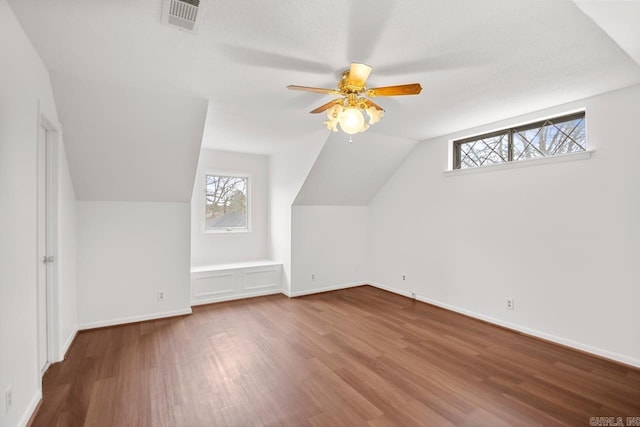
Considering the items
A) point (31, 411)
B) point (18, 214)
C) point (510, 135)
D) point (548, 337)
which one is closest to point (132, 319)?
point (31, 411)

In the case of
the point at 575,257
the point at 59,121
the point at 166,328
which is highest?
the point at 59,121

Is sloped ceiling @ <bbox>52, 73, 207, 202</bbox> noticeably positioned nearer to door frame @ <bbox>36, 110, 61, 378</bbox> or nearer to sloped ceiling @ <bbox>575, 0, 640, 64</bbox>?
door frame @ <bbox>36, 110, 61, 378</bbox>

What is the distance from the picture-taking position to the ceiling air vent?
1586 mm

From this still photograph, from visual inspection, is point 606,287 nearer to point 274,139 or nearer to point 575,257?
point 575,257

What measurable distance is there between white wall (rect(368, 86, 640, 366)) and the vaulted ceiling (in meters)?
0.69

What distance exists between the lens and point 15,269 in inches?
69.0

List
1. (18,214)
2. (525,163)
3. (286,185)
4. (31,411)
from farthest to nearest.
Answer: (286,185) → (525,163) → (31,411) → (18,214)

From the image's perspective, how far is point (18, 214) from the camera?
1.80m

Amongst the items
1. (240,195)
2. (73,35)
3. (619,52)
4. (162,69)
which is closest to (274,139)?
(240,195)

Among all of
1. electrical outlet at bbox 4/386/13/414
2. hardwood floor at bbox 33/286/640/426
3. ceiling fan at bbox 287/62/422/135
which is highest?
ceiling fan at bbox 287/62/422/135

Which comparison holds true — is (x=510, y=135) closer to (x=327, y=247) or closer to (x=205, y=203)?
(x=327, y=247)

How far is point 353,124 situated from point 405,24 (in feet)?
2.36

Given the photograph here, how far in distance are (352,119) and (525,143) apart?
2.57 m

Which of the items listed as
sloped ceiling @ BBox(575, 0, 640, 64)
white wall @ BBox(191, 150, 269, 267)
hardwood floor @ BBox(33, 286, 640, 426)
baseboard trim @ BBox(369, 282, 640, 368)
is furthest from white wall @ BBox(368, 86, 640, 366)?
white wall @ BBox(191, 150, 269, 267)
